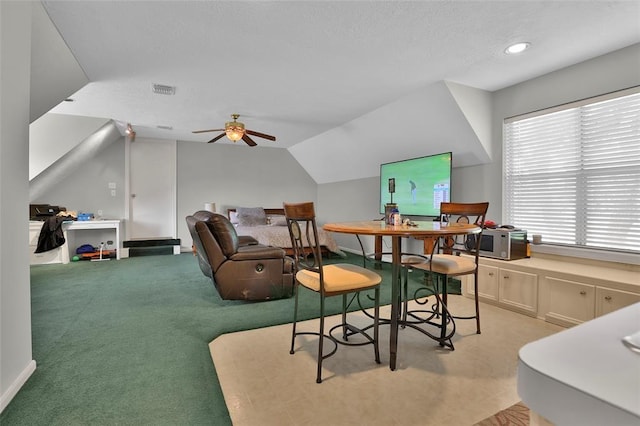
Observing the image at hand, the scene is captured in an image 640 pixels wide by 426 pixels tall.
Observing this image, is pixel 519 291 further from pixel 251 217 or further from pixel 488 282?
pixel 251 217

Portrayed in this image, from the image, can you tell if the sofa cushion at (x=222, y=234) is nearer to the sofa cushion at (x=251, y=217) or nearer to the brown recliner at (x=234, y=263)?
the brown recliner at (x=234, y=263)

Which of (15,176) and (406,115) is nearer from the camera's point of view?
(15,176)

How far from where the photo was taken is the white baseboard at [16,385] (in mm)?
1624

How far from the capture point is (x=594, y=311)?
256cm

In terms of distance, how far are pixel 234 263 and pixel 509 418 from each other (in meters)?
2.60

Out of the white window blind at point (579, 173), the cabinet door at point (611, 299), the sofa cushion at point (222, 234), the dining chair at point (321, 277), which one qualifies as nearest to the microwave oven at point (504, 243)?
the white window blind at point (579, 173)

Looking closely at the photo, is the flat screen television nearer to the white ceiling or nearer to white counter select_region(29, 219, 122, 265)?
the white ceiling

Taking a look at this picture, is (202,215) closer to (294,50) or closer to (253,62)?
(253,62)

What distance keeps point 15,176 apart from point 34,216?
4591 millimetres

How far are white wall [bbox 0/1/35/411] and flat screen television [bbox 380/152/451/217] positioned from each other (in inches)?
135

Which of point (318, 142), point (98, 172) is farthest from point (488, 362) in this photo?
point (98, 172)

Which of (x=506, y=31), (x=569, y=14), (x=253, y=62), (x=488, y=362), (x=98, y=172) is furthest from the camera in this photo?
(x=98, y=172)

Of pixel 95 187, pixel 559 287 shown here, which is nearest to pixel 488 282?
pixel 559 287

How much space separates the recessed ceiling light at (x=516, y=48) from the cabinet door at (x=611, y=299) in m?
2.17
